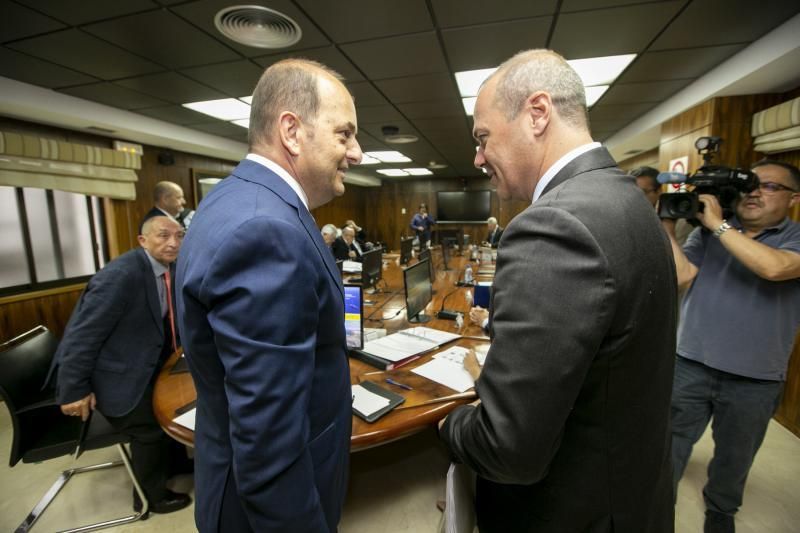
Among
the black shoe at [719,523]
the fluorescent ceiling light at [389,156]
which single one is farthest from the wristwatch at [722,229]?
the fluorescent ceiling light at [389,156]

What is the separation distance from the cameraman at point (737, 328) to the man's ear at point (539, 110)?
1.22 metres

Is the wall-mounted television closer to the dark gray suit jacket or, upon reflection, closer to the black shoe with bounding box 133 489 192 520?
the black shoe with bounding box 133 489 192 520

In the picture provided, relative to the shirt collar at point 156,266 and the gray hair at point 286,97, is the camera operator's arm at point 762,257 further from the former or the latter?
the shirt collar at point 156,266

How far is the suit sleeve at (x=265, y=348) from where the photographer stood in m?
0.60

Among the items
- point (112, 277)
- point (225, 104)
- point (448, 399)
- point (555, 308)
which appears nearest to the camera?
point (555, 308)

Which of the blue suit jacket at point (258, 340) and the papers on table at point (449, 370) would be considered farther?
the papers on table at point (449, 370)

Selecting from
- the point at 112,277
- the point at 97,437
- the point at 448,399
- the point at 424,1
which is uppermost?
the point at 424,1

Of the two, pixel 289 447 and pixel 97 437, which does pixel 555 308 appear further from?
pixel 97 437

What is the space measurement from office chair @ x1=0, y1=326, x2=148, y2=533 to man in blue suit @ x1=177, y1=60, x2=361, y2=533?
1.40 metres

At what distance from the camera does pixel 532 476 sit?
665mm

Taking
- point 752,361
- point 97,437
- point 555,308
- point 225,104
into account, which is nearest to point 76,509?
point 97,437

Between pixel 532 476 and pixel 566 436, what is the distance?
11 cm

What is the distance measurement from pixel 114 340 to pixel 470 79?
3305mm

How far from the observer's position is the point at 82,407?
1.58 meters
